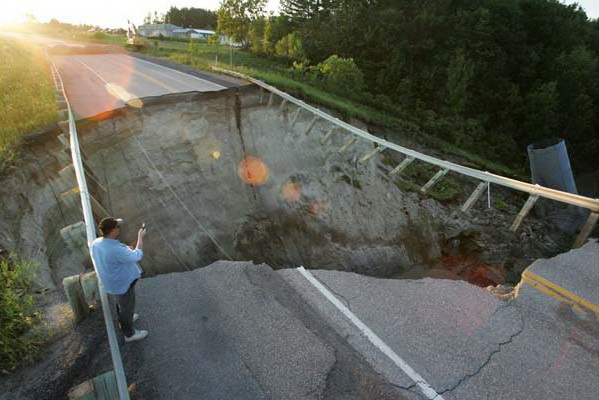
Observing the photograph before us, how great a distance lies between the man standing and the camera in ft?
13.7

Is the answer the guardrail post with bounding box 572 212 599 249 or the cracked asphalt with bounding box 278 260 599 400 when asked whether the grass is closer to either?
the cracked asphalt with bounding box 278 260 599 400

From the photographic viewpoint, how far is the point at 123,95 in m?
13.2

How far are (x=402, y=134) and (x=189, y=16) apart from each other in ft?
335

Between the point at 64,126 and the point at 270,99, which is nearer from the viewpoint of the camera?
the point at 64,126

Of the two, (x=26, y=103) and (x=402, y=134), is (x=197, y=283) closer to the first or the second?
(x=26, y=103)

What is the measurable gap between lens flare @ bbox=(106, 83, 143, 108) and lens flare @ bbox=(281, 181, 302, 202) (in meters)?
5.44

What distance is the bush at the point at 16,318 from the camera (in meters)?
3.94

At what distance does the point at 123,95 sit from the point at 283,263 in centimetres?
828

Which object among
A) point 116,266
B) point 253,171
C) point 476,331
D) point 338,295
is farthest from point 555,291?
point 253,171

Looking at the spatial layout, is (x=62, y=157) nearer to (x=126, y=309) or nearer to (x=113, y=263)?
(x=113, y=263)

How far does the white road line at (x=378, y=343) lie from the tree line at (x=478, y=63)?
25294mm

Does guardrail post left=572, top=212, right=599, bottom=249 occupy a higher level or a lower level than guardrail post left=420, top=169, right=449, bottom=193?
higher

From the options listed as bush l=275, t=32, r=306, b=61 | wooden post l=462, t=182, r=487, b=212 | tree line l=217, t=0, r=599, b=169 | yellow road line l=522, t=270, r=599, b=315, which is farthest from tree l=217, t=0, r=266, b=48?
yellow road line l=522, t=270, r=599, b=315

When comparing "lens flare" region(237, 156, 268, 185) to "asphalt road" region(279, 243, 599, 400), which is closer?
"asphalt road" region(279, 243, 599, 400)
